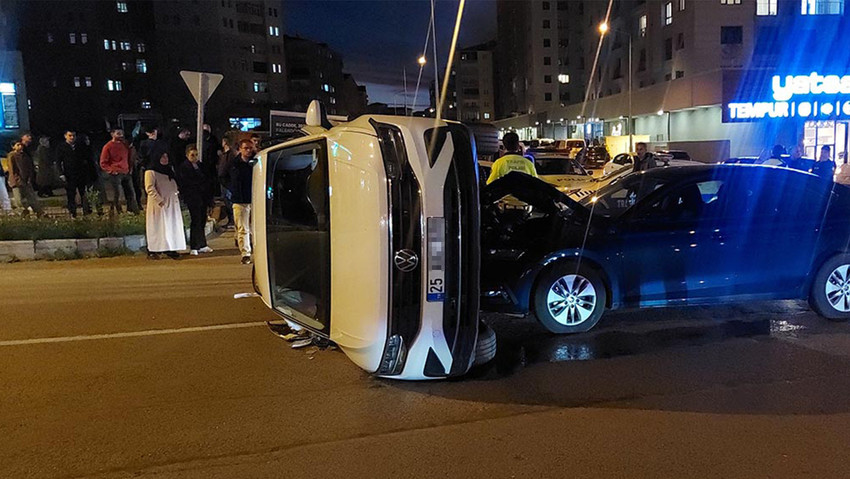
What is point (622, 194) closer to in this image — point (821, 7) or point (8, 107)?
point (8, 107)

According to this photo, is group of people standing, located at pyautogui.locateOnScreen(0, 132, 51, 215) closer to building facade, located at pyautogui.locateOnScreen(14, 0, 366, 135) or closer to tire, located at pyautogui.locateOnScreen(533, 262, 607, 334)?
tire, located at pyautogui.locateOnScreen(533, 262, 607, 334)

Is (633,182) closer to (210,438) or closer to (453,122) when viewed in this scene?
(453,122)

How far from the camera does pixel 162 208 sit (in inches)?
396

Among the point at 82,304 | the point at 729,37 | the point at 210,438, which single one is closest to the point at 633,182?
the point at 210,438

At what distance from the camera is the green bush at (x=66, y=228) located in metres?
10.6

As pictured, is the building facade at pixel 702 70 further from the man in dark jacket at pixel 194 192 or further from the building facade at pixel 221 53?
the building facade at pixel 221 53

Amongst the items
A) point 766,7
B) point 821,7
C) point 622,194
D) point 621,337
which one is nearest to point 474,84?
point 766,7

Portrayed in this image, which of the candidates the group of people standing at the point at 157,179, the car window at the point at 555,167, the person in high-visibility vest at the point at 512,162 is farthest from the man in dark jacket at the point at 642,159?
the group of people standing at the point at 157,179

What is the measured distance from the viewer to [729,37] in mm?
49000

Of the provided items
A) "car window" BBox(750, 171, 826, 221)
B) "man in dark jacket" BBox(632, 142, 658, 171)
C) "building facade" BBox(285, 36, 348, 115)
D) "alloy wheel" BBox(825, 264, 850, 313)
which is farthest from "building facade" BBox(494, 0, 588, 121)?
"alloy wheel" BBox(825, 264, 850, 313)

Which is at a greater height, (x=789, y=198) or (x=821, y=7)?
(x=821, y=7)

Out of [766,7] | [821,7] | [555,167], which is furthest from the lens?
[821,7]

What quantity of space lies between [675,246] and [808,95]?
90.3ft

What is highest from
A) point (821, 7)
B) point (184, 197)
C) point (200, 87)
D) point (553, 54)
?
point (553, 54)
